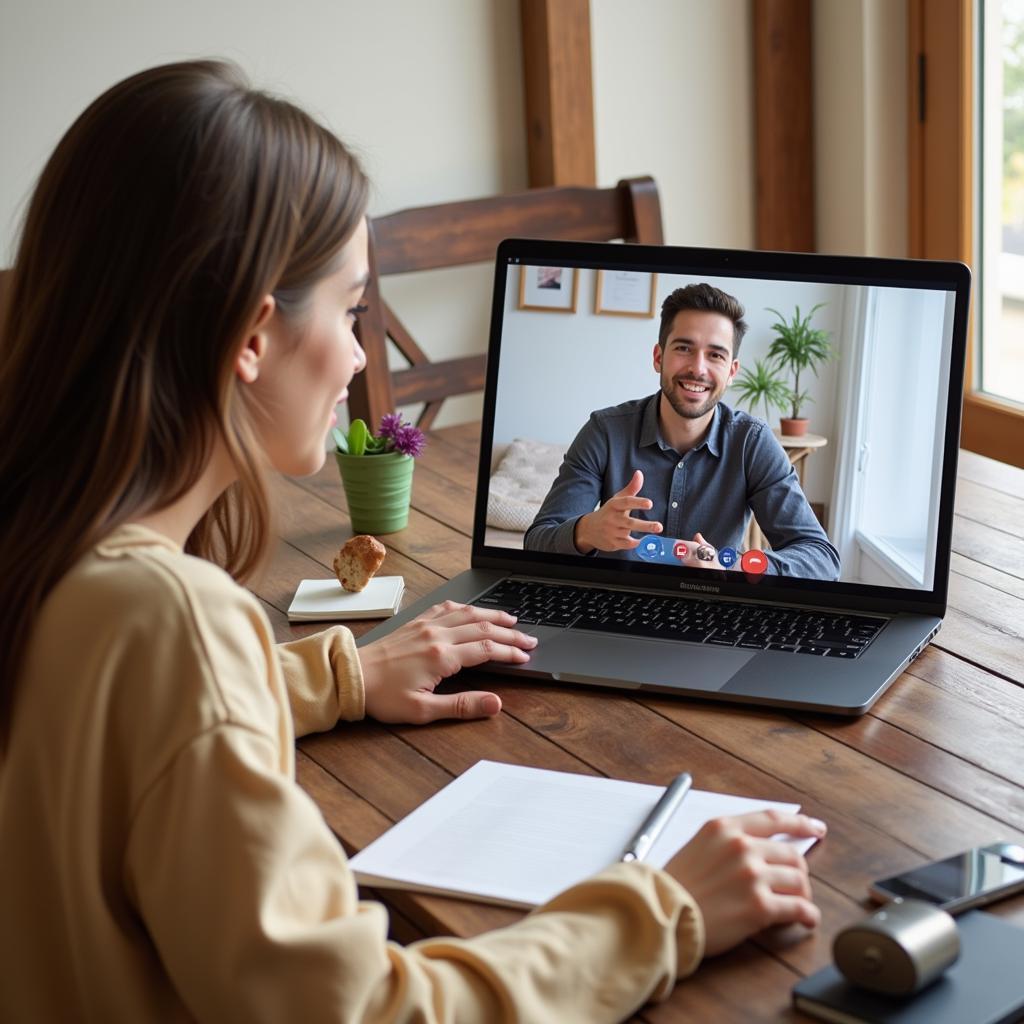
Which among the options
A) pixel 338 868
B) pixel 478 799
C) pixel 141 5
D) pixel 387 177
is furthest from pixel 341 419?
pixel 338 868

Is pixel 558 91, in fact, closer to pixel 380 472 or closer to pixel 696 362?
pixel 380 472

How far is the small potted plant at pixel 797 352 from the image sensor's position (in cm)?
130

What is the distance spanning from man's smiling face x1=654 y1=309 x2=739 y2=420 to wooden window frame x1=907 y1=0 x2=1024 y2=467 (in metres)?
1.73

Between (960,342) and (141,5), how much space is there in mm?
1850

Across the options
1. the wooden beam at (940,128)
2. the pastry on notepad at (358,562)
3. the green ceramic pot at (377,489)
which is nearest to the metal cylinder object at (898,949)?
the pastry on notepad at (358,562)

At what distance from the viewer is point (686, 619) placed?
1328 mm

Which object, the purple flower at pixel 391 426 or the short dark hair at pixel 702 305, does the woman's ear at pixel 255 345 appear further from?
the purple flower at pixel 391 426

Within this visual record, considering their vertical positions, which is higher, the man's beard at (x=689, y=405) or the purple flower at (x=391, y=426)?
the man's beard at (x=689, y=405)

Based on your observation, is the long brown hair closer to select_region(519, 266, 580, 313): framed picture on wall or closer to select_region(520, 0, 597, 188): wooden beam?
select_region(519, 266, 580, 313): framed picture on wall

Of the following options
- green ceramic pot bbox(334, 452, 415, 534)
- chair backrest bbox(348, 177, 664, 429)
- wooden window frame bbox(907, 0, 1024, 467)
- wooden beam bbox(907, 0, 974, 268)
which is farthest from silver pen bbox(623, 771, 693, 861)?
wooden beam bbox(907, 0, 974, 268)

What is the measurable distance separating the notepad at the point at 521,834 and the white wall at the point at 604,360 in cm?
39

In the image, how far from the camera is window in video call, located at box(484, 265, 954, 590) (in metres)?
1.29

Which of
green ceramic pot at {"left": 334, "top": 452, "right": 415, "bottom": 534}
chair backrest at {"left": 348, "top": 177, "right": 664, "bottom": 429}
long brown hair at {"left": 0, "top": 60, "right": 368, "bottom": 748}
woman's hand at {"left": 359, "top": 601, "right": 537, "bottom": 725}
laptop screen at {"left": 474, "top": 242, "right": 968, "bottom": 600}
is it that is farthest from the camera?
chair backrest at {"left": 348, "top": 177, "right": 664, "bottom": 429}

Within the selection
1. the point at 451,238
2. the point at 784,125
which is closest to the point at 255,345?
the point at 451,238
